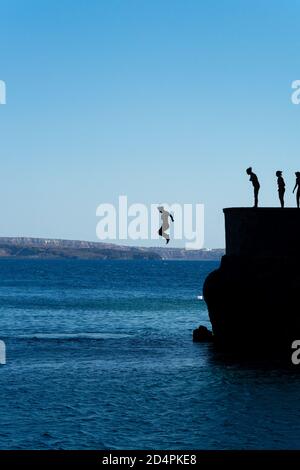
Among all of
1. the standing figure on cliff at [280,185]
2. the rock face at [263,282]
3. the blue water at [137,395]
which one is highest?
the standing figure on cliff at [280,185]

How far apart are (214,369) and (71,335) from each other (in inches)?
710

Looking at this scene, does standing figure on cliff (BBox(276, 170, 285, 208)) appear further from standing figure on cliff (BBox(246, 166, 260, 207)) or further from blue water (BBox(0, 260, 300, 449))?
blue water (BBox(0, 260, 300, 449))

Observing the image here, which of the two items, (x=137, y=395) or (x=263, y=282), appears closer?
(x=137, y=395)

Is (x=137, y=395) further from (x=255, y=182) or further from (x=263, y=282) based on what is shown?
(x=255, y=182)

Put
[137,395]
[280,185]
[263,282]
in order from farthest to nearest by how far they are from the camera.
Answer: [263,282] < [280,185] < [137,395]

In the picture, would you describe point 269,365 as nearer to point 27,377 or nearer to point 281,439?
point 27,377

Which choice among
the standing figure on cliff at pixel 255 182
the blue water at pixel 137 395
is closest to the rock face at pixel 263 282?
the standing figure on cliff at pixel 255 182

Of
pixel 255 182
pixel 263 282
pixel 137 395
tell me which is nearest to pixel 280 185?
pixel 255 182

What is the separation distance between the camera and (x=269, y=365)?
3456 cm

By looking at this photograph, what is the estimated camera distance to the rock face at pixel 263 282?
37938 millimetres

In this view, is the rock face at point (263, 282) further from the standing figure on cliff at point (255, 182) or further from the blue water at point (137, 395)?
the blue water at point (137, 395)

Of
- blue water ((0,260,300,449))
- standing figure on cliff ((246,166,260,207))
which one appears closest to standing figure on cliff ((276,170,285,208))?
standing figure on cliff ((246,166,260,207))

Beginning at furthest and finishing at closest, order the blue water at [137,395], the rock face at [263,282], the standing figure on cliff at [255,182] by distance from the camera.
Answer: the rock face at [263,282] < the standing figure on cliff at [255,182] < the blue water at [137,395]

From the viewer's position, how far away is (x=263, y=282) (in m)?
38.2
